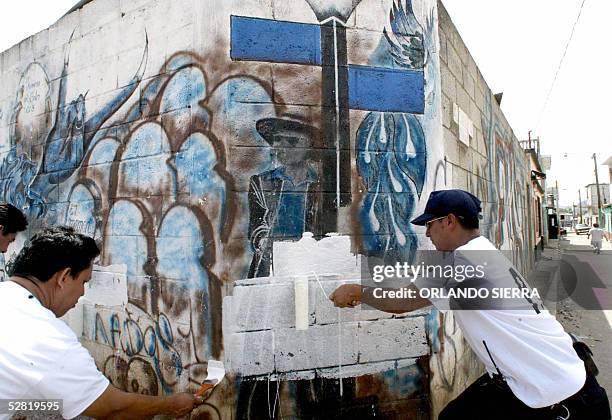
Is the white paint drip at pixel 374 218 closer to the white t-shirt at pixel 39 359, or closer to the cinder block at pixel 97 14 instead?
the white t-shirt at pixel 39 359

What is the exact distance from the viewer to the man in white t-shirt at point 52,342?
1.45 meters

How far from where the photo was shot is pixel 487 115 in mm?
6676

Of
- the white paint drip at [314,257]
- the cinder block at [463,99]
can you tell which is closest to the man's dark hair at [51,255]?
the white paint drip at [314,257]

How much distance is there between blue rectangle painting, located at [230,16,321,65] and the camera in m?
3.17

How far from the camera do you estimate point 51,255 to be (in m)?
1.72

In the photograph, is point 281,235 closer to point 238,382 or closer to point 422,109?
point 238,382


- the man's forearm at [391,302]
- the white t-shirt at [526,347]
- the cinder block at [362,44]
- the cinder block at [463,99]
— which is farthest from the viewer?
the cinder block at [463,99]

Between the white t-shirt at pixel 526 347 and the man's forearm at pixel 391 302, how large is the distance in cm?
38

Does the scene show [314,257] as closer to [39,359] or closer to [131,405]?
[131,405]

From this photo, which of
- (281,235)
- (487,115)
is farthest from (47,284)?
(487,115)

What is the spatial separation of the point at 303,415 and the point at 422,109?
254cm

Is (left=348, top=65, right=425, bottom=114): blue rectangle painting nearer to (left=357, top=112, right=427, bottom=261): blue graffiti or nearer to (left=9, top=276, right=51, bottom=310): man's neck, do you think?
(left=357, top=112, right=427, bottom=261): blue graffiti

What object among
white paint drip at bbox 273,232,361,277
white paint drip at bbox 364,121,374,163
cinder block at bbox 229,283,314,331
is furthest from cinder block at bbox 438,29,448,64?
cinder block at bbox 229,283,314,331

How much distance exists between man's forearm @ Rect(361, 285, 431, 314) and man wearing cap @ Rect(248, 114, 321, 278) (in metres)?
0.70
